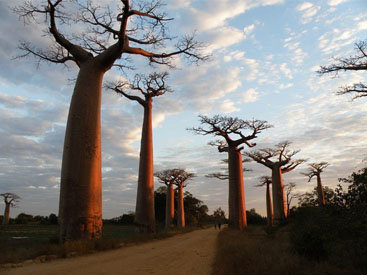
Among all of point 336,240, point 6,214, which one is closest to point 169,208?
point 6,214

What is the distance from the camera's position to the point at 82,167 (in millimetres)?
6781

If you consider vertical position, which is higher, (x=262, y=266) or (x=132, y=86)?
(x=132, y=86)

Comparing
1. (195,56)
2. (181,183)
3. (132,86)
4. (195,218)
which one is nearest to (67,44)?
(195,56)

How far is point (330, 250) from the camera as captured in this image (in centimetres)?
538

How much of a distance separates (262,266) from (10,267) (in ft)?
12.0

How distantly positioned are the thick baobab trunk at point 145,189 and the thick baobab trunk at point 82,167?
513 cm

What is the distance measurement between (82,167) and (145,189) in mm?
5684

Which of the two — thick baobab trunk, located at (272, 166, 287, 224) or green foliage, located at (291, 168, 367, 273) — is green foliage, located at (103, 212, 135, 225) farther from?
green foliage, located at (291, 168, 367, 273)

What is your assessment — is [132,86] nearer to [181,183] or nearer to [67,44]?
[67,44]

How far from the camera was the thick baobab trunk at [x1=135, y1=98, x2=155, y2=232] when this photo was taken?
1195 cm

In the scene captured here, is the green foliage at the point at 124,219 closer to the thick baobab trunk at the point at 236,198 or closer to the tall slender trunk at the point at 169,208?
the tall slender trunk at the point at 169,208

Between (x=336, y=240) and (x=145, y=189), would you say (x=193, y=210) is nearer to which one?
(x=145, y=189)

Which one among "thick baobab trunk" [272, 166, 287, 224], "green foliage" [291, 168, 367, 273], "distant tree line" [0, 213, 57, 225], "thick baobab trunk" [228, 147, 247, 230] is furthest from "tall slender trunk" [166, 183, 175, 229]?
"green foliage" [291, 168, 367, 273]

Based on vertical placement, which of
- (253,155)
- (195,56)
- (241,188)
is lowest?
(241,188)
